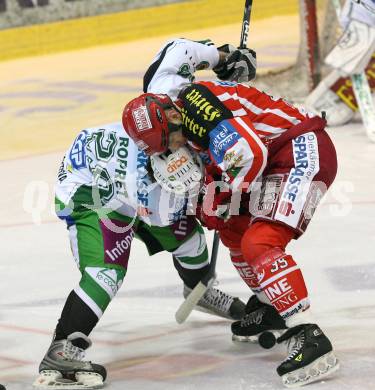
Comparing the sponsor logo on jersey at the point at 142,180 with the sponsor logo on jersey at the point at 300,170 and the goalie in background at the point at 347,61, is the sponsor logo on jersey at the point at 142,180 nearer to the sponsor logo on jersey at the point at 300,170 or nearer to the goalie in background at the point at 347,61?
the sponsor logo on jersey at the point at 300,170

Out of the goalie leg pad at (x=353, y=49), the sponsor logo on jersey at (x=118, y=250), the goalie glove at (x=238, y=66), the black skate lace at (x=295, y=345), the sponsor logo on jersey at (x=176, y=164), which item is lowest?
the goalie leg pad at (x=353, y=49)

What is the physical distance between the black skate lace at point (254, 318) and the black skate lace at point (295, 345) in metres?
0.49

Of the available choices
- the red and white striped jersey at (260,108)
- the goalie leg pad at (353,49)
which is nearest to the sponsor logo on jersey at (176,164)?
the red and white striped jersey at (260,108)

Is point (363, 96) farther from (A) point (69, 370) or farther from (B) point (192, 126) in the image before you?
(A) point (69, 370)

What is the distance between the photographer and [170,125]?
10.9 ft

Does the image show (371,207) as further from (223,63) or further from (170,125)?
(170,125)

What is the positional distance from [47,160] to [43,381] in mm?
3748

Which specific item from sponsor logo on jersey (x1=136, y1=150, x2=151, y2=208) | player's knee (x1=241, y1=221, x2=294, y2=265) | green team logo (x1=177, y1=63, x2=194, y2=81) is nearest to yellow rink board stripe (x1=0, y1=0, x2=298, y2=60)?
green team logo (x1=177, y1=63, x2=194, y2=81)

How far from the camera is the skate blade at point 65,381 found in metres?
3.39

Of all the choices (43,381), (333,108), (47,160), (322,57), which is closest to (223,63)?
(43,381)

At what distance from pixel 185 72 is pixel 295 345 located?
3.45 ft

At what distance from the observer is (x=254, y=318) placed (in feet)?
12.5

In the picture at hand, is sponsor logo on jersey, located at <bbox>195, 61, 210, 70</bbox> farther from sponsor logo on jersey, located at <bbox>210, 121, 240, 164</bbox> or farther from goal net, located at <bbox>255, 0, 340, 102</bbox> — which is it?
goal net, located at <bbox>255, 0, 340, 102</bbox>

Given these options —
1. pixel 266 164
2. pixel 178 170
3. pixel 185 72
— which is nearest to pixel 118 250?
pixel 178 170
